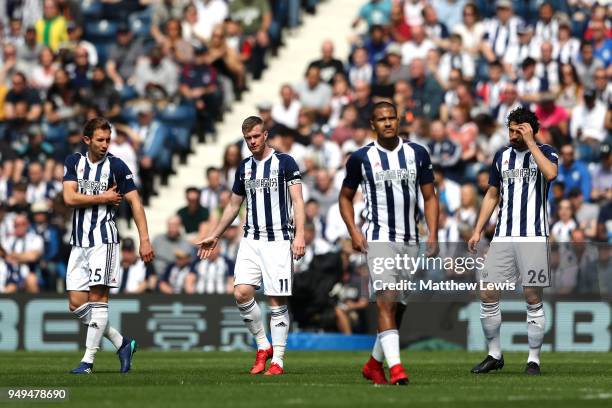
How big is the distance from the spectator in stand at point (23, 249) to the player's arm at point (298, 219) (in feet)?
31.9

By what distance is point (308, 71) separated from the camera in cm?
2569

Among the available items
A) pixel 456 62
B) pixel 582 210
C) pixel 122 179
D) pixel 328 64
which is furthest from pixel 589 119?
pixel 122 179

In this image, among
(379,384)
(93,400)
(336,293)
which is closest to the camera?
(93,400)

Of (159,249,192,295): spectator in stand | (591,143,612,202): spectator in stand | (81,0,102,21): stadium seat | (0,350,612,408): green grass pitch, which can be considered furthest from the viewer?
(81,0,102,21): stadium seat

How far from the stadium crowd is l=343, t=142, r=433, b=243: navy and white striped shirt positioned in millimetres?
7738

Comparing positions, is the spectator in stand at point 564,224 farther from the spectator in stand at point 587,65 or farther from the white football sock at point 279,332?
the white football sock at point 279,332

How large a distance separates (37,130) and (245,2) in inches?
Answer: 192

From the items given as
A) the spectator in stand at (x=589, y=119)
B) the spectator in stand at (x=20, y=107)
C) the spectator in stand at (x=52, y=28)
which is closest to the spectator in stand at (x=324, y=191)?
the spectator in stand at (x=589, y=119)

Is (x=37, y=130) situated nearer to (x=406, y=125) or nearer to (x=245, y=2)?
(x=245, y=2)

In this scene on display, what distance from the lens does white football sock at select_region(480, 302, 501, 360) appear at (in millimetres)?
14422

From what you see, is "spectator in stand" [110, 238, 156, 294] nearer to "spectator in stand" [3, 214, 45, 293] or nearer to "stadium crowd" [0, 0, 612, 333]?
"stadium crowd" [0, 0, 612, 333]

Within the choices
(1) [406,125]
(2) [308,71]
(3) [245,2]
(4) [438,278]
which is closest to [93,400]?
(4) [438,278]

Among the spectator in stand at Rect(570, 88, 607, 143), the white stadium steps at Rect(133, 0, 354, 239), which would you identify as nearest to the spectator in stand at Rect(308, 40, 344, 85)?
the white stadium steps at Rect(133, 0, 354, 239)

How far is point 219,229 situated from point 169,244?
29.1 feet
